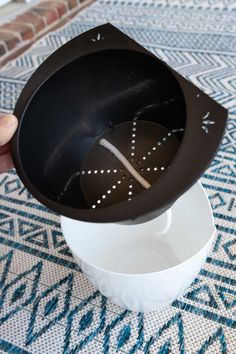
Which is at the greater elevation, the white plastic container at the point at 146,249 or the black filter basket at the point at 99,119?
the black filter basket at the point at 99,119

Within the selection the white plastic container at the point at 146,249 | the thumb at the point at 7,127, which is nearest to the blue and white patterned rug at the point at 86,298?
the white plastic container at the point at 146,249

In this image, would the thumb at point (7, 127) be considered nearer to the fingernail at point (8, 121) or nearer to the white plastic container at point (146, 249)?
the fingernail at point (8, 121)

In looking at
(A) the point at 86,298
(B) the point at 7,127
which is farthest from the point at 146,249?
(B) the point at 7,127

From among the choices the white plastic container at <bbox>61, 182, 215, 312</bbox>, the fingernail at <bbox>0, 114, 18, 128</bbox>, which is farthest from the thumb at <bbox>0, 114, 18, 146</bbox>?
the white plastic container at <bbox>61, 182, 215, 312</bbox>

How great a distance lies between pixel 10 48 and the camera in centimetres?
149

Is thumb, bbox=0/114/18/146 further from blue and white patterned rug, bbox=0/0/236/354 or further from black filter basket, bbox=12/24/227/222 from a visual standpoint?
blue and white patterned rug, bbox=0/0/236/354

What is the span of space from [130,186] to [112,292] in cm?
15

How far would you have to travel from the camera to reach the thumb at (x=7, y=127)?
1.74ft

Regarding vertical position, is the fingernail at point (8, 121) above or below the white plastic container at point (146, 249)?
above

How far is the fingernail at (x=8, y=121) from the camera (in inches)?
20.9

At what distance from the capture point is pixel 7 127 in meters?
0.54

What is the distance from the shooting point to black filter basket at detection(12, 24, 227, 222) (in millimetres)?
569

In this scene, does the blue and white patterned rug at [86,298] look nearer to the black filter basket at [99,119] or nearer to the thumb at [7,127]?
the black filter basket at [99,119]

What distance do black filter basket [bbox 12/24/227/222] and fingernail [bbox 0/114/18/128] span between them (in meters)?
0.01
